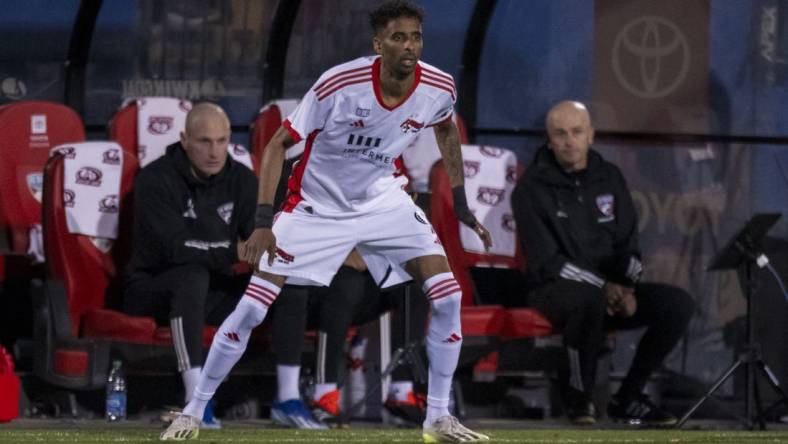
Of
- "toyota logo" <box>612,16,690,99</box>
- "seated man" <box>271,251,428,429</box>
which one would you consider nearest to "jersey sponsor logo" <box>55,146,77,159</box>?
"seated man" <box>271,251,428,429</box>

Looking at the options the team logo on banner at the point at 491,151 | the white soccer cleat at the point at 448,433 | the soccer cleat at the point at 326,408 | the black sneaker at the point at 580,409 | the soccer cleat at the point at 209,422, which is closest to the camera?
the white soccer cleat at the point at 448,433

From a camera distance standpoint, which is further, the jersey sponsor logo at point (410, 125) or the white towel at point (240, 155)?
the white towel at point (240, 155)

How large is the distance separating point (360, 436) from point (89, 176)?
2547 mm

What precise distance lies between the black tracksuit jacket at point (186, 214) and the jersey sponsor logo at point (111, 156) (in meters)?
0.41

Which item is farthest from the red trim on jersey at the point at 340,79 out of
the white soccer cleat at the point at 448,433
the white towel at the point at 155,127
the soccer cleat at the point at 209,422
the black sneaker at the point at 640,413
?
the black sneaker at the point at 640,413

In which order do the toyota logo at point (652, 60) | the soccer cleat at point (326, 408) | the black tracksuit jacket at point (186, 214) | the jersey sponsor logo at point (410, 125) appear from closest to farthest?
the jersey sponsor logo at point (410, 125) < the soccer cleat at point (326, 408) < the black tracksuit jacket at point (186, 214) < the toyota logo at point (652, 60)

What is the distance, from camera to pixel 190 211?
9.46m

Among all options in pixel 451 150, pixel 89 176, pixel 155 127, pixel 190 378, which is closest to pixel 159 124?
pixel 155 127

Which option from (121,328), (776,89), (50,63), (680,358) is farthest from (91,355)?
(776,89)

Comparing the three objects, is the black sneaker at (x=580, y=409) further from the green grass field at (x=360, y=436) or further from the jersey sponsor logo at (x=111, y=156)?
the jersey sponsor logo at (x=111, y=156)

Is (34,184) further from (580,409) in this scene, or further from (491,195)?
(580,409)

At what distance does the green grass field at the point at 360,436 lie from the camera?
7672 mm

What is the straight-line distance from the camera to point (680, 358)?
1088 centimetres

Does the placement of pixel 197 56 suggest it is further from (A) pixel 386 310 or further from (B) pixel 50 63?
(A) pixel 386 310
